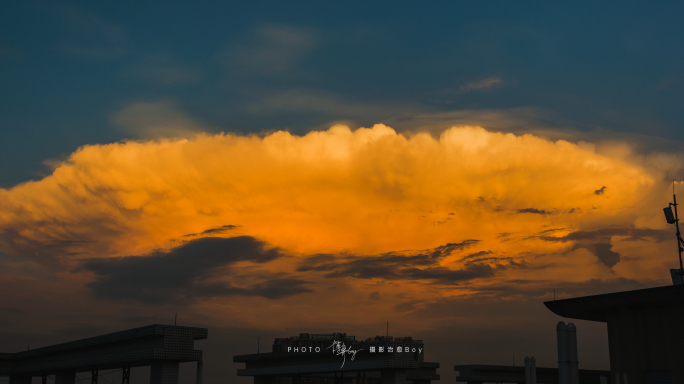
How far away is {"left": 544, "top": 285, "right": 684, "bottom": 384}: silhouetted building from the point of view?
44219mm

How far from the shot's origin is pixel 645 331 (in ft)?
153

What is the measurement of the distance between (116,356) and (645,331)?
155 feet

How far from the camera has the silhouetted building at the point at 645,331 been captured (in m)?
44.2

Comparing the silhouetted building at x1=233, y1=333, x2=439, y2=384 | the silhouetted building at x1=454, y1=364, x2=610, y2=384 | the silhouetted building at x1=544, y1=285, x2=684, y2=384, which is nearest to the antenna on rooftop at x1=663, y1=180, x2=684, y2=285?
the silhouetted building at x1=544, y1=285, x2=684, y2=384

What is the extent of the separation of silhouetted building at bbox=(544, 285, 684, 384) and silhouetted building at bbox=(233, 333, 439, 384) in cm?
1906

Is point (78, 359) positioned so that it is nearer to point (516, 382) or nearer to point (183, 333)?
point (183, 333)

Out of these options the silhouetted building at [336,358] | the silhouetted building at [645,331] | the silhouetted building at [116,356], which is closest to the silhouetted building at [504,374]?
the silhouetted building at [336,358]

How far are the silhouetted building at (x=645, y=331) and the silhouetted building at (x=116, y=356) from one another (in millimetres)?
33725

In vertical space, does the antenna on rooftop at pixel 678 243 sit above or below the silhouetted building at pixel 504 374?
above

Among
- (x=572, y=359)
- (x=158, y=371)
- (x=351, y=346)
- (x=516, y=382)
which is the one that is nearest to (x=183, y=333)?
(x=158, y=371)
